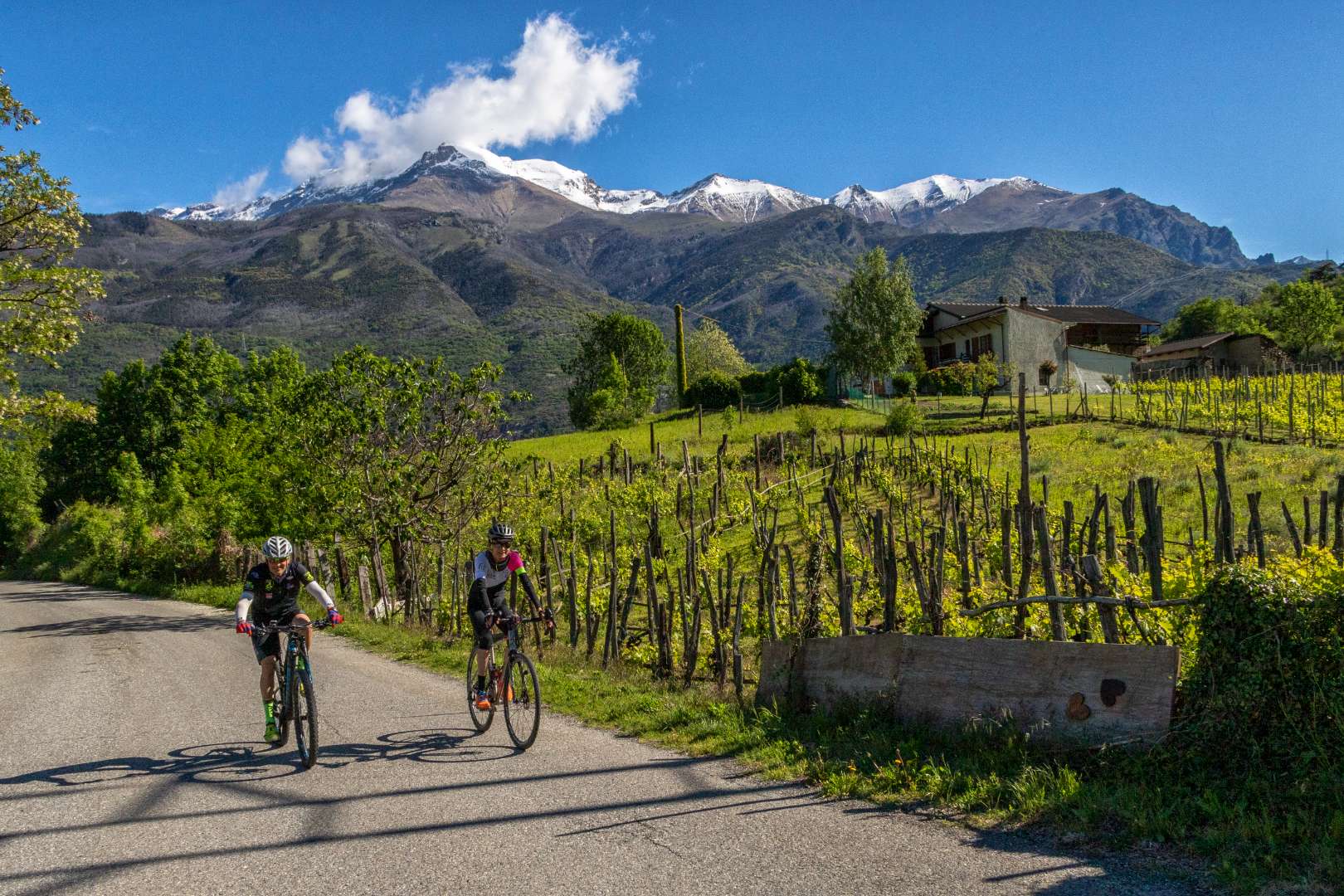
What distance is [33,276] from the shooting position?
15.8m

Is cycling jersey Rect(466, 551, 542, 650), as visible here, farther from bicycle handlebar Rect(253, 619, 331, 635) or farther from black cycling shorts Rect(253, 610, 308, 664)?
black cycling shorts Rect(253, 610, 308, 664)

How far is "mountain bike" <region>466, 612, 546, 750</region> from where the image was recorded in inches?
306

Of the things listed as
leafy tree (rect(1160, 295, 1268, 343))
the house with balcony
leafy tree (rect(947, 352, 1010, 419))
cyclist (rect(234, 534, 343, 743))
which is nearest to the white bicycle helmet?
cyclist (rect(234, 534, 343, 743))

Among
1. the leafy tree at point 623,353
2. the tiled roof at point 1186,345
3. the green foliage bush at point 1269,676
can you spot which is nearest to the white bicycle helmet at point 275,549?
the green foliage bush at point 1269,676

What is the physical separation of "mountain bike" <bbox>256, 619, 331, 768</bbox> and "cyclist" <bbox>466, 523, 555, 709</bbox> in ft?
4.14

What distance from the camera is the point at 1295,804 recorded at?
4.92 m

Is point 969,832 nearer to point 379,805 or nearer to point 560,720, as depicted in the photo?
point 379,805

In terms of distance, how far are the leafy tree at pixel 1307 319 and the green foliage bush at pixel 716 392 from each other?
130 ft

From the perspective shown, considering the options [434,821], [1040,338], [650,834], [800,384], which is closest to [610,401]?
[800,384]

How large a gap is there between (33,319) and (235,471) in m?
9.62

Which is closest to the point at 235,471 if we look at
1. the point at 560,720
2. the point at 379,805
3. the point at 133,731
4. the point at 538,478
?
the point at 538,478

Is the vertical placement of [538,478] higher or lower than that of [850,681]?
higher

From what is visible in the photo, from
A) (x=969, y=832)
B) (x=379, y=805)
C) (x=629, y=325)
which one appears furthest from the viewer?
(x=629, y=325)

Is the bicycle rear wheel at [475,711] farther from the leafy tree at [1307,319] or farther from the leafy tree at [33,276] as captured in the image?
the leafy tree at [1307,319]
